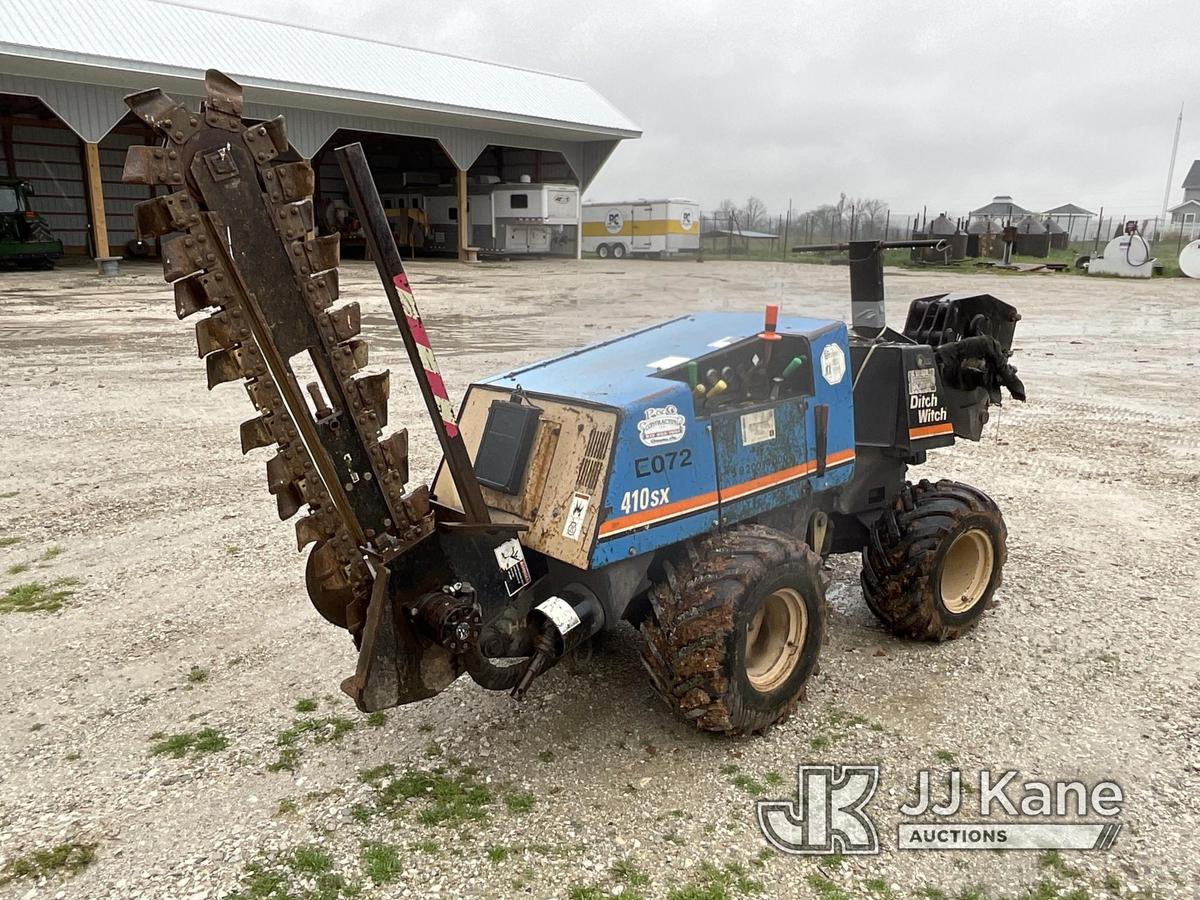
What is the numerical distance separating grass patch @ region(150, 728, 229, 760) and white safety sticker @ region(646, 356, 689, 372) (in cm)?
237

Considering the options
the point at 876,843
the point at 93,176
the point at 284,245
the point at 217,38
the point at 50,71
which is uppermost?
the point at 217,38

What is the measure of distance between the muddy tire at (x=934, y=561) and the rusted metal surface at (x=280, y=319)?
252 centimetres

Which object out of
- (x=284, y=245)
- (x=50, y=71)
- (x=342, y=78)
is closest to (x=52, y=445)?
(x=284, y=245)

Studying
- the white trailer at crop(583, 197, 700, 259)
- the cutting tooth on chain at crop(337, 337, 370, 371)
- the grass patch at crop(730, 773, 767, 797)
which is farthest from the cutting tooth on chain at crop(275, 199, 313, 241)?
the white trailer at crop(583, 197, 700, 259)

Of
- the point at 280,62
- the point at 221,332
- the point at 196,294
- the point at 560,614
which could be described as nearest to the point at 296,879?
the point at 560,614

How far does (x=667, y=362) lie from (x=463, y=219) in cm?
2827

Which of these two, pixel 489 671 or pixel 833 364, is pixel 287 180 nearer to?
pixel 489 671

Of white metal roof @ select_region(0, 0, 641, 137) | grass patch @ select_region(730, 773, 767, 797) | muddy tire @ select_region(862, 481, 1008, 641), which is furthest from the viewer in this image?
white metal roof @ select_region(0, 0, 641, 137)

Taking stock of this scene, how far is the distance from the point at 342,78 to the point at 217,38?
11.7 feet

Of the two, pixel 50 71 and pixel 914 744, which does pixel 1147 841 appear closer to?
pixel 914 744

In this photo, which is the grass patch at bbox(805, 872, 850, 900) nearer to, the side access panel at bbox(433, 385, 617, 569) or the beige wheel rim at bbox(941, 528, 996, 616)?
the side access panel at bbox(433, 385, 617, 569)

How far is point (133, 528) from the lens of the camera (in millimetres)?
6188

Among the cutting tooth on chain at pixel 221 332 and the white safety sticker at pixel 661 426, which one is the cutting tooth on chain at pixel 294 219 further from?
the white safety sticker at pixel 661 426

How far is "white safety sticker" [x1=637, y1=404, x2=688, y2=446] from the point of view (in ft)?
11.1
